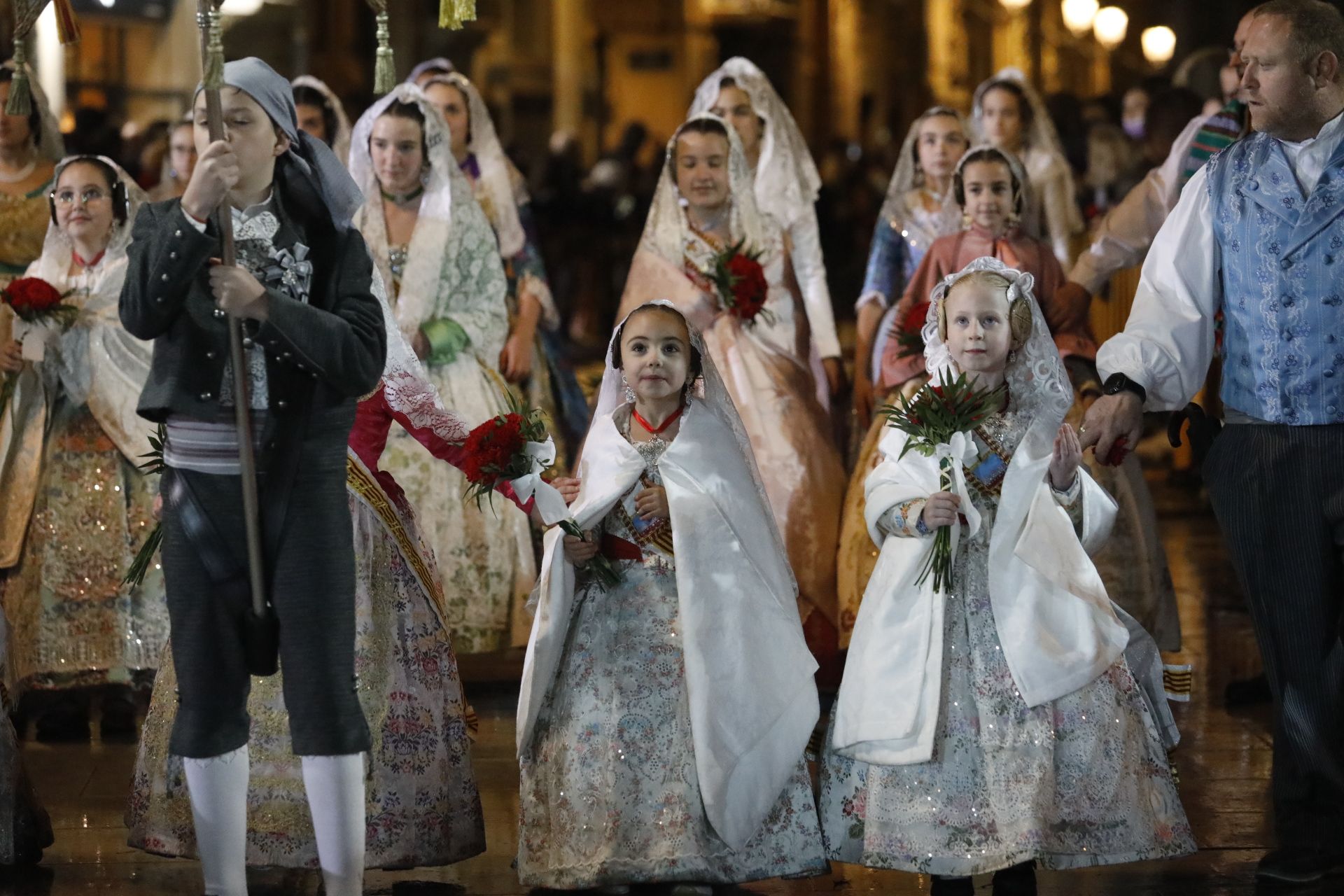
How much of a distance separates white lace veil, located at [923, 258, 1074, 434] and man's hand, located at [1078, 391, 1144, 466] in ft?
0.37

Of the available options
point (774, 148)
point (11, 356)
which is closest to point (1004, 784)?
point (11, 356)

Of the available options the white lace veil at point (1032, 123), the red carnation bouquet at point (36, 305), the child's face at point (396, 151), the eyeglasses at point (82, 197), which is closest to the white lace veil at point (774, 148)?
the white lace veil at point (1032, 123)

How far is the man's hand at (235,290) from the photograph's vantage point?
3.94 m

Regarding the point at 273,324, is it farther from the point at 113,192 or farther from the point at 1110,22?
the point at 1110,22

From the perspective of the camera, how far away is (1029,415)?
16.2 ft

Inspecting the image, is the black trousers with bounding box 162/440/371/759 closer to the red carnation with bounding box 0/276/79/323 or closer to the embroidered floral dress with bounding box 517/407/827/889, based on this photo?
the embroidered floral dress with bounding box 517/407/827/889

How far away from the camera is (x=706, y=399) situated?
5105 mm

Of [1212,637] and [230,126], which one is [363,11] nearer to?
[1212,637]

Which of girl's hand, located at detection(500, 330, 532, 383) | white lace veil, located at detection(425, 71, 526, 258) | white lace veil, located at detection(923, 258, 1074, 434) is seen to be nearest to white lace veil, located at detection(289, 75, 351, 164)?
white lace veil, located at detection(425, 71, 526, 258)

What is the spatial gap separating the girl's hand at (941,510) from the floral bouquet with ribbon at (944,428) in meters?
0.04

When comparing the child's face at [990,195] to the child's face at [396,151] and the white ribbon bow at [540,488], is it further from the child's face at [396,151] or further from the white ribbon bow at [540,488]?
the white ribbon bow at [540,488]

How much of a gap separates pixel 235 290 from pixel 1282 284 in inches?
99.8

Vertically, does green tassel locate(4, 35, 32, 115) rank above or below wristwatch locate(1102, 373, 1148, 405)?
above

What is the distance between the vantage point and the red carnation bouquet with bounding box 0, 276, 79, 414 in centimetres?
638
